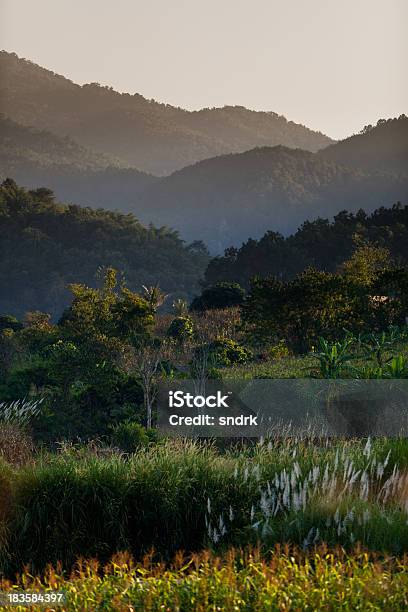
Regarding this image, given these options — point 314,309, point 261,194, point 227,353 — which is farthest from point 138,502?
point 261,194

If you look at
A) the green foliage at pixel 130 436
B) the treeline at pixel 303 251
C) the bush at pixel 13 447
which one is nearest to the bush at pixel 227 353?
the green foliage at pixel 130 436

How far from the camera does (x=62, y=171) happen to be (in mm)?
163250

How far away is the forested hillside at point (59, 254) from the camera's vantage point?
263 ft

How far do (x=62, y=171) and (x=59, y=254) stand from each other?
85.7 meters

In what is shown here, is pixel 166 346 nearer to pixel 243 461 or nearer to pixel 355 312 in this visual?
pixel 355 312

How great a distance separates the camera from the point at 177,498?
7.55m

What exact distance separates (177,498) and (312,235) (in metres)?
51.7

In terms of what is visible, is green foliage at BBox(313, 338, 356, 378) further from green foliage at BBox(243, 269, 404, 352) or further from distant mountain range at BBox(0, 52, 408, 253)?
distant mountain range at BBox(0, 52, 408, 253)

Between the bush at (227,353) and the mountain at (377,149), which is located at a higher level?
the mountain at (377,149)

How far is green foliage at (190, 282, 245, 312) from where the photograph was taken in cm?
3384

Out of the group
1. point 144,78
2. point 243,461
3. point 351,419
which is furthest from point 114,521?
point 144,78

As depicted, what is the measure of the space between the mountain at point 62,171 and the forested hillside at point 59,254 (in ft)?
250

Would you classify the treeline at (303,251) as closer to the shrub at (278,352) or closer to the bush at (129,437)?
the shrub at (278,352)

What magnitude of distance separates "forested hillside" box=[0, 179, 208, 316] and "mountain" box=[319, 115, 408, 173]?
56.7 meters
